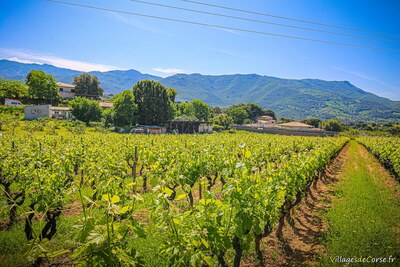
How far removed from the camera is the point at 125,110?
51.8m

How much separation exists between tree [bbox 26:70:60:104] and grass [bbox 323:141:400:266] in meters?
66.3

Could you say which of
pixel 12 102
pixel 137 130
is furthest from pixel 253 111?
pixel 12 102

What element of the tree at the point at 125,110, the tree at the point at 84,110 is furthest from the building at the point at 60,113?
the tree at the point at 125,110

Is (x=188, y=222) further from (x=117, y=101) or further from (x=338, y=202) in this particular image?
(x=117, y=101)

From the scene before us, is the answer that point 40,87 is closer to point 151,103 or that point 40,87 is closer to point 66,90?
point 66,90

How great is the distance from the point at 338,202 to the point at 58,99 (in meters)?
68.6

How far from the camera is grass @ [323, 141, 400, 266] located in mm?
6616

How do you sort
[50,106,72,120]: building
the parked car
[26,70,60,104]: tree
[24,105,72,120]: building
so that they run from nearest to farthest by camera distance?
the parked car
[24,105,72,120]: building
[50,106,72,120]: building
[26,70,60,104]: tree

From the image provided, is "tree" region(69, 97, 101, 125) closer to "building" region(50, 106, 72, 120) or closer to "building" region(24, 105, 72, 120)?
"building" region(50, 106, 72, 120)

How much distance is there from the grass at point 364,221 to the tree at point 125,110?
1795 inches

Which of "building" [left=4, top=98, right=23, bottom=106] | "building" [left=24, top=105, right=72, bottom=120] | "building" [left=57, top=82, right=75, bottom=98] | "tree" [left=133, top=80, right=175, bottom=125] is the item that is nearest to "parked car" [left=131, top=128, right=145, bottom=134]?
"tree" [left=133, top=80, right=175, bottom=125]

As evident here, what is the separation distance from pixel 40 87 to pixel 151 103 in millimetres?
28244

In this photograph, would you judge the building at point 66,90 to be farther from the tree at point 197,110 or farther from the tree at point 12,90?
the tree at point 197,110

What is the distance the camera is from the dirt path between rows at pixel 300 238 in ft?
21.1
